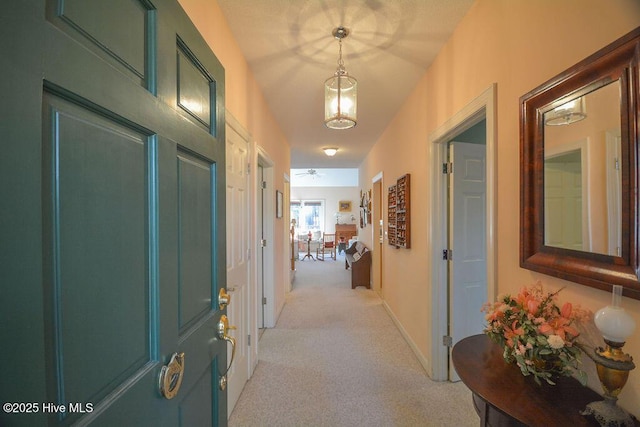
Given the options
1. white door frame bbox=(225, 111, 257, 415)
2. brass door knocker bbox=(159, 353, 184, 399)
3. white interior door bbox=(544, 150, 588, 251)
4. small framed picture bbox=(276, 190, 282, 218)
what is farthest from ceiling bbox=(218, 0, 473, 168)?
brass door knocker bbox=(159, 353, 184, 399)

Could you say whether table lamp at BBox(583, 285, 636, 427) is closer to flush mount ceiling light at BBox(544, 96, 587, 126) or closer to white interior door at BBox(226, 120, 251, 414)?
flush mount ceiling light at BBox(544, 96, 587, 126)

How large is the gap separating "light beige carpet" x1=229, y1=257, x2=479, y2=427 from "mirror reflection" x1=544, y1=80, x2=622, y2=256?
5.07 ft

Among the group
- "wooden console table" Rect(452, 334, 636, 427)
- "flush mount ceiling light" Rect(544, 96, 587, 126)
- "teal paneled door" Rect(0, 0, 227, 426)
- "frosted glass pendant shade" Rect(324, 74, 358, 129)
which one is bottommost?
"wooden console table" Rect(452, 334, 636, 427)

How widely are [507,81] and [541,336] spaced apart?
1.17 m

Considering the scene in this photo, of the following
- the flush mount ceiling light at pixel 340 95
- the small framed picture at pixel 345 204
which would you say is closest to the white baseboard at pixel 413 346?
the flush mount ceiling light at pixel 340 95

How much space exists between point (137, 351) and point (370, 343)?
9.14ft

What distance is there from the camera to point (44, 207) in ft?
1.45

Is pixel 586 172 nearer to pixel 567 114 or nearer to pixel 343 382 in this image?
pixel 567 114

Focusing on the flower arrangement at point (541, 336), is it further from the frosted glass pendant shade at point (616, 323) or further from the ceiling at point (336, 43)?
the ceiling at point (336, 43)

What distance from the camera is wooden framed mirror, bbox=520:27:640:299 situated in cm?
81

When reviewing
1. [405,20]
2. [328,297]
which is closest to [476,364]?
[405,20]

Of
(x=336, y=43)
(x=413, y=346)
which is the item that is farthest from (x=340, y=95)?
(x=413, y=346)

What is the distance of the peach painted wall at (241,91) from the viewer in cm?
150

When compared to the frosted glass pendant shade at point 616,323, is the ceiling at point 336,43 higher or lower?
higher
